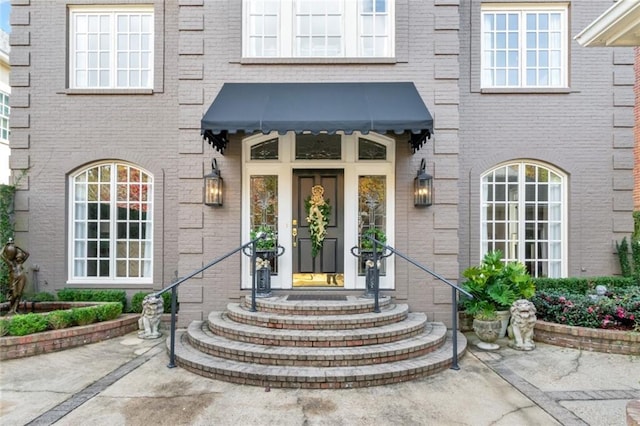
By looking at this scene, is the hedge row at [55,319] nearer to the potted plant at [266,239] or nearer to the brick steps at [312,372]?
the brick steps at [312,372]

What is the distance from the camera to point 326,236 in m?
6.28

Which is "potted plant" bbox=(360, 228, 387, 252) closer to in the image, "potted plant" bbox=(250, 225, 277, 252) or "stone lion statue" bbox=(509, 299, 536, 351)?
"potted plant" bbox=(250, 225, 277, 252)

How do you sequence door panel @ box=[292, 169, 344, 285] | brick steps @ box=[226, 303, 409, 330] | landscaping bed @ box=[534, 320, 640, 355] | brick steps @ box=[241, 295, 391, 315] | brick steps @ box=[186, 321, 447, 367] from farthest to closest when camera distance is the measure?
door panel @ box=[292, 169, 344, 285] < brick steps @ box=[241, 295, 391, 315] < landscaping bed @ box=[534, 320, 640, 355] < brick steps @ box=[226, 303, 409, 330] < brick steps @ box=[186, 321, 447, 367]

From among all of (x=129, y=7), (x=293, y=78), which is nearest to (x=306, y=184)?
(x=293, y=78)

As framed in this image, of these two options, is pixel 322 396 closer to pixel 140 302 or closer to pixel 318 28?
pixel 140 302

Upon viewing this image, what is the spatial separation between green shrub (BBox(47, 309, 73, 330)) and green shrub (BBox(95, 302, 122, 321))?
A: 42 cm

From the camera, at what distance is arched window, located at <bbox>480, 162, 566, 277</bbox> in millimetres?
7145

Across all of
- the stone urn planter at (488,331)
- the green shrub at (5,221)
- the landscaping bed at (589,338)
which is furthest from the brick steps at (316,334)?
the green shrub at (5,221)

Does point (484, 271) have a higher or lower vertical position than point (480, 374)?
higher

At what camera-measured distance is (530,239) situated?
283 inches

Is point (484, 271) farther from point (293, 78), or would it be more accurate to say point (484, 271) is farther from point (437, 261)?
point (293, 78)

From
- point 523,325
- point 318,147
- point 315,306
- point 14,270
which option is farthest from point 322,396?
point 14,270

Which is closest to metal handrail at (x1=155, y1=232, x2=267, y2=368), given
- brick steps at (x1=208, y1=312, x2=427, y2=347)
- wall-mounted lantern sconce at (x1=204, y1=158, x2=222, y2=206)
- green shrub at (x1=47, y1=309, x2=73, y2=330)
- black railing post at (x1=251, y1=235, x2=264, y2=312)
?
black railing post at (x1=251, y1=235, x2=264, y2=312)

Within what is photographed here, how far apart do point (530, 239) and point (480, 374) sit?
3.89 metres
